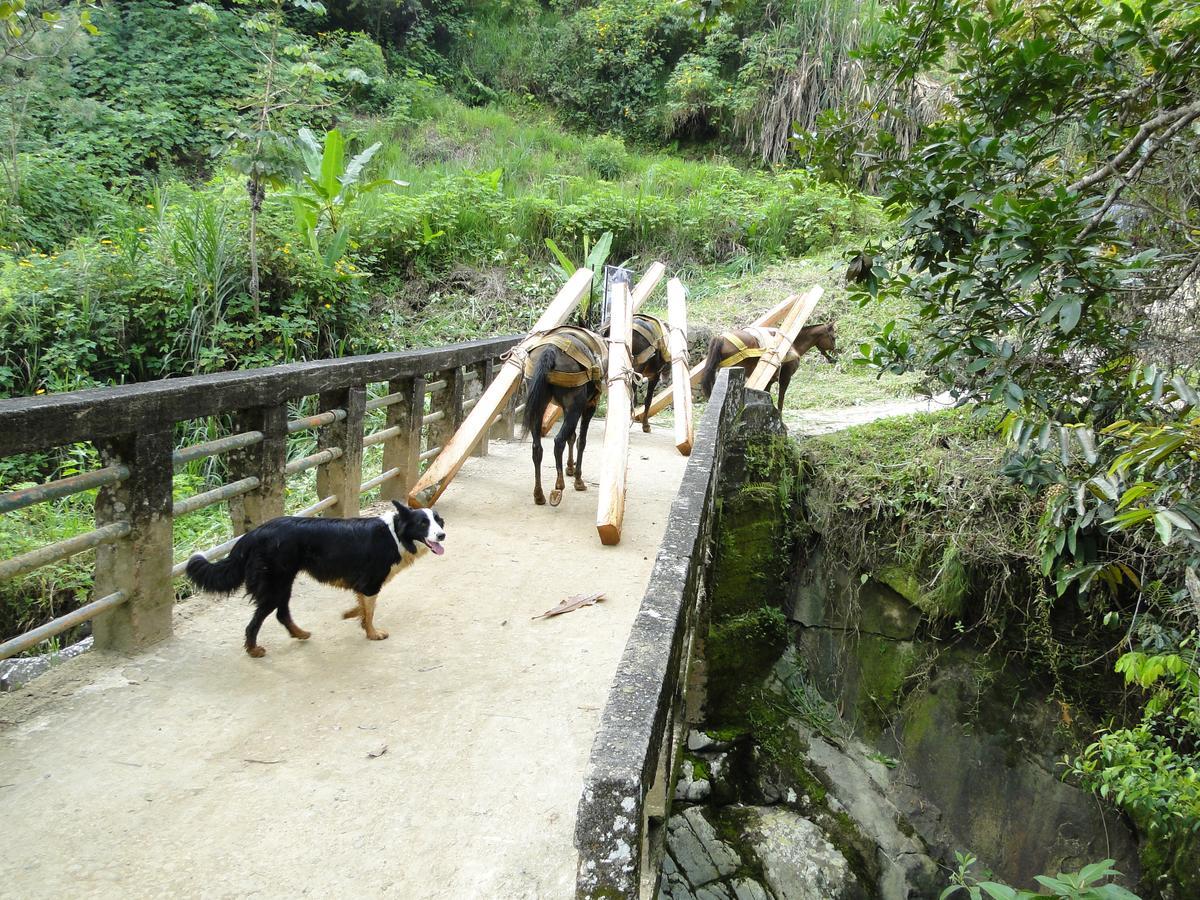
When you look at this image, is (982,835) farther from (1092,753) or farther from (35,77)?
(35,77)

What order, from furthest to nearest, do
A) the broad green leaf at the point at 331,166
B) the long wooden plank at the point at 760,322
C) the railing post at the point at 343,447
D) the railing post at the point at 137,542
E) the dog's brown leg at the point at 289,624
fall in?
the broad green leaf at the point at 331,166
the long wooden plank at the point at 760,322
the railing post at the point at 343,447
the dog's brown leg at the point at 289,624
the railing post at the point at 137,542

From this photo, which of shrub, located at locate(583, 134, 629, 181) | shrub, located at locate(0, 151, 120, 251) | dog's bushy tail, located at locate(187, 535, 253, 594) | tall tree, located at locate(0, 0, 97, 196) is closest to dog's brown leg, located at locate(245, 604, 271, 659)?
dog's bushy tail, located at locate(187, 535, 253, 594)

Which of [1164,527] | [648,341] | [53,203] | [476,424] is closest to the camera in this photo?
[1164,527]

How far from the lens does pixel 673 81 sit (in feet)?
67.1

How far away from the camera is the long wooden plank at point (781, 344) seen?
8391 mm

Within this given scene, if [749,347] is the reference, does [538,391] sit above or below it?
below

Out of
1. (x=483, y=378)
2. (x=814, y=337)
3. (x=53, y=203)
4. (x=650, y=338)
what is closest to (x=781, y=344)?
(x=814, y=337)

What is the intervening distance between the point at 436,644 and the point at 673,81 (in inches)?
750

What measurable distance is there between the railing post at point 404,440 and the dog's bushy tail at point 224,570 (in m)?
2.55

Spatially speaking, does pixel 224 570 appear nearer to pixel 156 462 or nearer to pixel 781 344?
pixel 156 462

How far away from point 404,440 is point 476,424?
70 cm

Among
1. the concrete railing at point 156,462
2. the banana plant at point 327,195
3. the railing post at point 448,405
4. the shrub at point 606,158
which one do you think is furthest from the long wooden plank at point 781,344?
the shrub at point 606,158

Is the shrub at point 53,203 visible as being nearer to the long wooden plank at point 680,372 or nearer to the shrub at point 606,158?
the long wooden plank at point 680,372

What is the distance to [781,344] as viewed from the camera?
28.7ft
